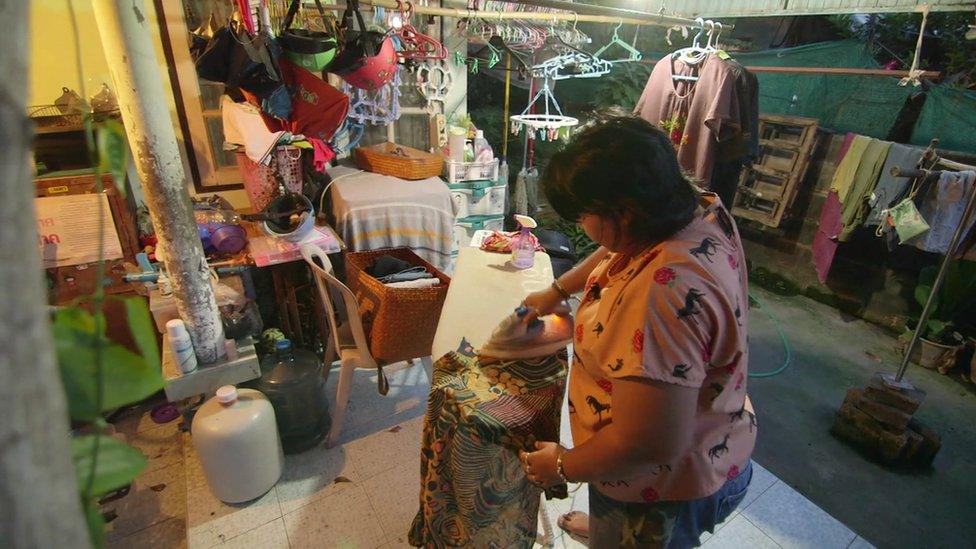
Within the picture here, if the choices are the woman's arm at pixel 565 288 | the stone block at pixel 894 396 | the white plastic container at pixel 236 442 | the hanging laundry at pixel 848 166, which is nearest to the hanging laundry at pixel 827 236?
the hanging laundry at pixel 848 166

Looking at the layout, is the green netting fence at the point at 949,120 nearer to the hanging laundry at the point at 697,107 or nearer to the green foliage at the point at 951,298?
the green foliage at the point at 951,298

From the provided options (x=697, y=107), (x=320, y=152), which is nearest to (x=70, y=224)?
(x=320, y=152)

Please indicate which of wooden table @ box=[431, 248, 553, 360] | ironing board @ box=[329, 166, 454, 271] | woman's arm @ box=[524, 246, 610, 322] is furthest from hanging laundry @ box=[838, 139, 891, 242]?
woman's arm @ box=[524, 246, 610, 322]

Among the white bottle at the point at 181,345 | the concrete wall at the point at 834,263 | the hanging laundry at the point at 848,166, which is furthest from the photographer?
the concrete wall at the point at 834,263

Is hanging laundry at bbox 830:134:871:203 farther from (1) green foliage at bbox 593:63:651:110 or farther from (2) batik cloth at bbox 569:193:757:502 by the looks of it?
(2) batik cloth at bbox 569:193:757:502

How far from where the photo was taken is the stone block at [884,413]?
2.98m

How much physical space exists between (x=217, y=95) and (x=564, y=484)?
323 centimetres

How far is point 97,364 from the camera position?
307mm

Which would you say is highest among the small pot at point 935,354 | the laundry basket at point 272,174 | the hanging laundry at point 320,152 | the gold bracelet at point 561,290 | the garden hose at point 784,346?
the hanging laundry at point 320,152

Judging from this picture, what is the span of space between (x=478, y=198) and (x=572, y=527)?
2563mm

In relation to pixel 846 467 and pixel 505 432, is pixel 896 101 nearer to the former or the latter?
pixel 846 467

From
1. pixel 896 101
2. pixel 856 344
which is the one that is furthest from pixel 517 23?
pixel 856 344

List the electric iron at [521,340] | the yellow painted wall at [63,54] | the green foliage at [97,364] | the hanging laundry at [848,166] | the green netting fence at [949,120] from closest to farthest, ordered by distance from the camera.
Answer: the green foliage at [97,364] → the electric iron at [521,340] → the yellow painted wall at [63,54] → the green netting fence at [949,120] → the hanging laundry at [848,166]

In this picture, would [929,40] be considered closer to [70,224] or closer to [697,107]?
[697,107]
